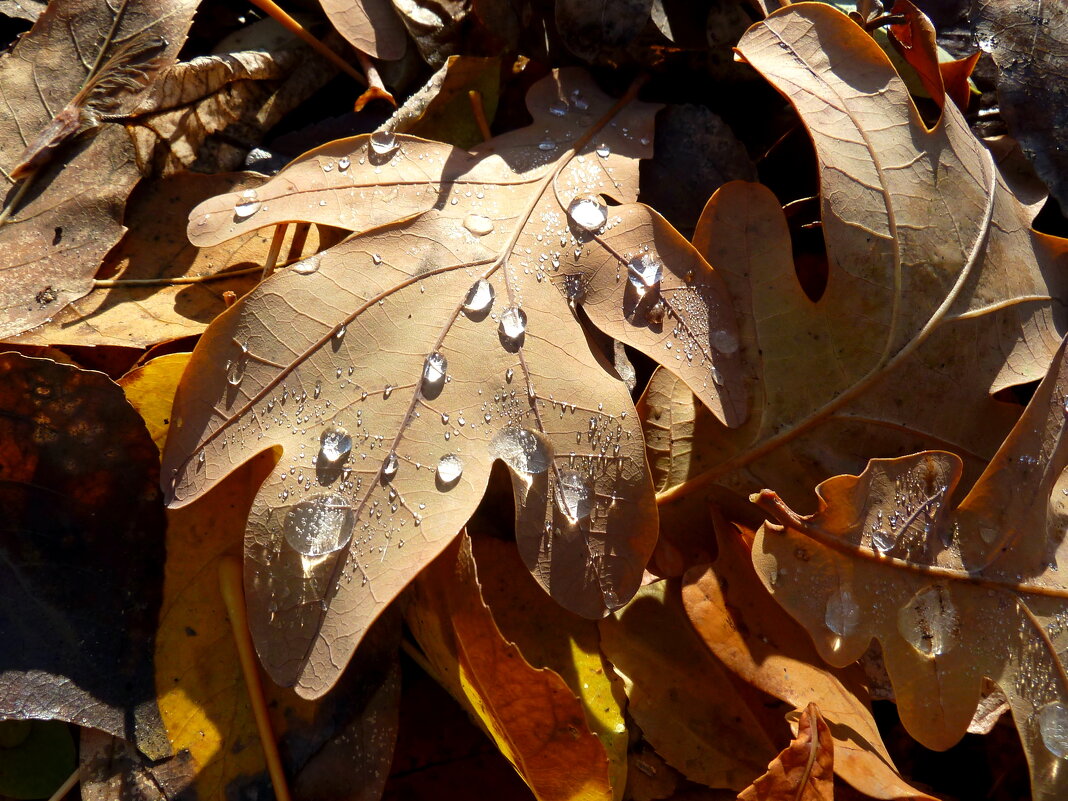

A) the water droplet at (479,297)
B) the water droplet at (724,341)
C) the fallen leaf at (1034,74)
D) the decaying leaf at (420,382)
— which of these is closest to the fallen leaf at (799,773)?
the decaying leaf at (420,382)

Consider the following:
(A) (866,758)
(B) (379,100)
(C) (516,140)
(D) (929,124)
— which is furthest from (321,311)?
(D) (929,124)

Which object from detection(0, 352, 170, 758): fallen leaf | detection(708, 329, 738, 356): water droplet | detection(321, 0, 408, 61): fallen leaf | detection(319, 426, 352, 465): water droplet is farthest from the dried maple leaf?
detection(0, 352, 170, 758): fallen leaf

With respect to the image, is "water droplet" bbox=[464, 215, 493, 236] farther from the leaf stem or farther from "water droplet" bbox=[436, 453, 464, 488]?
the leaf stem

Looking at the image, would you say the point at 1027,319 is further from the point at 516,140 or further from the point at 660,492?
the point at 516,140

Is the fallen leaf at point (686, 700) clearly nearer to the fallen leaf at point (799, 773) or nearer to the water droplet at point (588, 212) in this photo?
the fallen leaf at point (799, 773)

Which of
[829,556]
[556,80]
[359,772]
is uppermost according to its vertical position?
[556,80]
